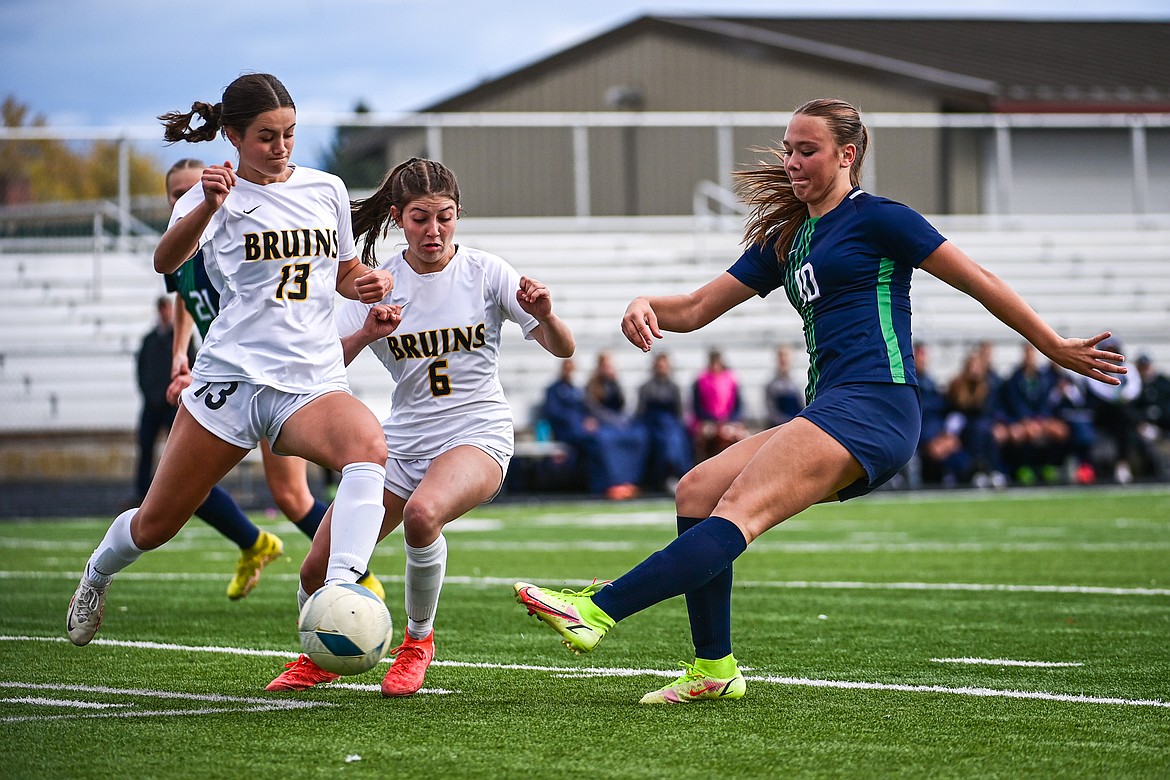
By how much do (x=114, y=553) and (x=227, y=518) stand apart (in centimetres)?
208

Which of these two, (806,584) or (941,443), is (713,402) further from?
(806,584)

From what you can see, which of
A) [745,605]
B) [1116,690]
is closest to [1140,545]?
[745,605]

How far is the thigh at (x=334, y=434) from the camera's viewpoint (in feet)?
15.6

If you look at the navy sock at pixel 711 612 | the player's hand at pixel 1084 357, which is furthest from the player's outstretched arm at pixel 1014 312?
the navy sock at pixel 711 612

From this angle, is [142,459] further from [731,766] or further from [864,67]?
[864,67]

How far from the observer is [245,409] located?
16.0ft

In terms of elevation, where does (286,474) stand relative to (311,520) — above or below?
above

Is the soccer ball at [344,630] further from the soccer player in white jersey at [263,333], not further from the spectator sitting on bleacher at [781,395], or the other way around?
the spectator sitting on bleacher at [781,395]

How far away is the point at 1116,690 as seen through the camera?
16.0ft

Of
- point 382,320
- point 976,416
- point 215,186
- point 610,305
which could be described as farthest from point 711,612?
point 610,305

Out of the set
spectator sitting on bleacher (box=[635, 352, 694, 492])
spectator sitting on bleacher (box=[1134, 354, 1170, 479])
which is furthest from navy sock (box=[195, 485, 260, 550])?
spectator sitting on bleacher (box=[1134, 354, 1170, 479])

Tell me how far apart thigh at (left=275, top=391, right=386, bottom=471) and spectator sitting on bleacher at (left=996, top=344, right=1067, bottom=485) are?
1499 centimetres

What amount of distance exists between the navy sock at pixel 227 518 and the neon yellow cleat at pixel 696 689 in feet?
10.3

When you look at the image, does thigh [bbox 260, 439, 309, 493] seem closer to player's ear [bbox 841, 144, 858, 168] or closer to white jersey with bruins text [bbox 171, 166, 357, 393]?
white jersey with bruins text [bbox 171, 166, 357, 393]
